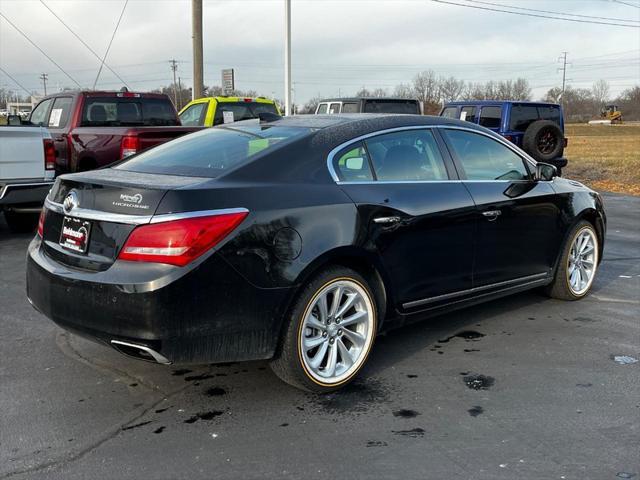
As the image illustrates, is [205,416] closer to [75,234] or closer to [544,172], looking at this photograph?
[75,234]

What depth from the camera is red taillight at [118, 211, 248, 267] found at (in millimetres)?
3184

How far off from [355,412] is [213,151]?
5.94 ft

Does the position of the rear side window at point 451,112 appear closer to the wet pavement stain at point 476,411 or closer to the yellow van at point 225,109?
the yellow van at point 225,109

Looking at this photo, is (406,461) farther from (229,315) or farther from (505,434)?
(229,315)

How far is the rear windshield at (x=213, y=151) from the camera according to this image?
381 cm

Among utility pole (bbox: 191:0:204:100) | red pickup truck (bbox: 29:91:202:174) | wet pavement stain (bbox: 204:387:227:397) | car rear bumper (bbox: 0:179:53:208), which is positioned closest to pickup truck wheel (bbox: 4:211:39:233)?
red pickup truck (bbox: 29:91:202:174)

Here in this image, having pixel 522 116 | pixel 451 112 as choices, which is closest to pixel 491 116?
pixel 522 116

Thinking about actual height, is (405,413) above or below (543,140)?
below

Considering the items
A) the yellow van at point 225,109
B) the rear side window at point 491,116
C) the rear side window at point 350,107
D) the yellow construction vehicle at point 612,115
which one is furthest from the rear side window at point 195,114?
the yellow construction vehicle at point 612,115

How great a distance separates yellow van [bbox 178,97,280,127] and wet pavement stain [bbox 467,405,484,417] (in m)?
10.5

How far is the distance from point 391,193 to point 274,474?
6.28ft

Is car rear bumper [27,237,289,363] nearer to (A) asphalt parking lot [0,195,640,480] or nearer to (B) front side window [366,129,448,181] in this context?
(A) asphalt parking lot [0,195,640,480]

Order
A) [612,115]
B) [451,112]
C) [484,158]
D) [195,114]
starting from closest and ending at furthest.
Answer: [484,158] → [195,114] → [451,112] → [612,115]

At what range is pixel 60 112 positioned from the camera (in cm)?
1005
